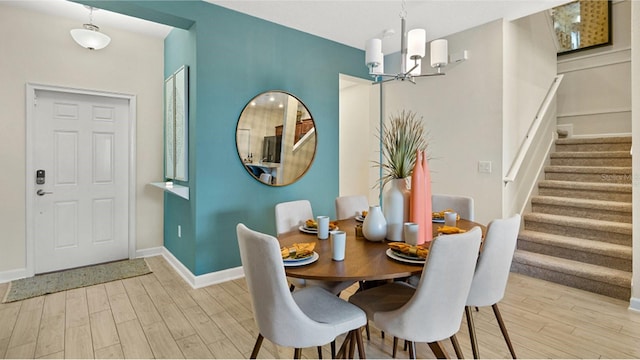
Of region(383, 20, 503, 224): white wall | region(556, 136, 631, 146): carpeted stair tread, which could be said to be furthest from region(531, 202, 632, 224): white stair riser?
region(556, 136, 631, 146): carpeted stair tread

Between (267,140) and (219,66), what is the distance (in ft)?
2.72

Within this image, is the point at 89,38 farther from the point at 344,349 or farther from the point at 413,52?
the point at 344,349

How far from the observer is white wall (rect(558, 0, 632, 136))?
4582 mm

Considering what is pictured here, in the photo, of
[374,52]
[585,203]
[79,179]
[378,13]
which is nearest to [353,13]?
→ [378,13]

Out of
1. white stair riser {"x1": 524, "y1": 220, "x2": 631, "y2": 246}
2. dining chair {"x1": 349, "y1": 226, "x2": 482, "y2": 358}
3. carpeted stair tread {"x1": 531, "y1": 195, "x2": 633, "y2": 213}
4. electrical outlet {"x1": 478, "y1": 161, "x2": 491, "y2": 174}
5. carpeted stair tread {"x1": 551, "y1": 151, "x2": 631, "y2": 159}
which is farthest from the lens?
carpeted stair tread {"x1": 551, "y1": 151, "x2": 631, "y2": 159}

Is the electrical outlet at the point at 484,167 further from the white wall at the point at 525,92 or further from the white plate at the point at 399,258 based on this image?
the white plate at the point at 399,258

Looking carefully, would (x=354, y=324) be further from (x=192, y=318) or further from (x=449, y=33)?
(x=449, y=33)

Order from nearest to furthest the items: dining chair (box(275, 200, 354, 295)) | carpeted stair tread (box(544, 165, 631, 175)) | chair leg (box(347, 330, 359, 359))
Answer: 1. chair leg (box(347, 330, 359, 359))
2. dining chair (box(275, 200, 354, 295))
3. carpeted stair tread (box(544, 165, 631, 175))

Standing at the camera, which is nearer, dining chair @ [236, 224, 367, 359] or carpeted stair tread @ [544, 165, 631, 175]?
dining chair @ [236, 224, 367, 359]

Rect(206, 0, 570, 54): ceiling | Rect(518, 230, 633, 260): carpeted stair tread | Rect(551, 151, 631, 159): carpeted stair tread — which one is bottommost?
Rect(518, 230, 633, 260): carpeted stair tread

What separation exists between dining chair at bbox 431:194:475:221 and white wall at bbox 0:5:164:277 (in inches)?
127

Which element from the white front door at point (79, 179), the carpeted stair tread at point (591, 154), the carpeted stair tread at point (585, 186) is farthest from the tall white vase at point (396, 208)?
the carpeted stair tread at point (591, 154)

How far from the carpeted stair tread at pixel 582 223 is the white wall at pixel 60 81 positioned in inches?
175

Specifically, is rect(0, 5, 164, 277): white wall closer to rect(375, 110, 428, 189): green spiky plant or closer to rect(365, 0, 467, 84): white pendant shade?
rect(365, 0, 467, 84): white pendant shade
